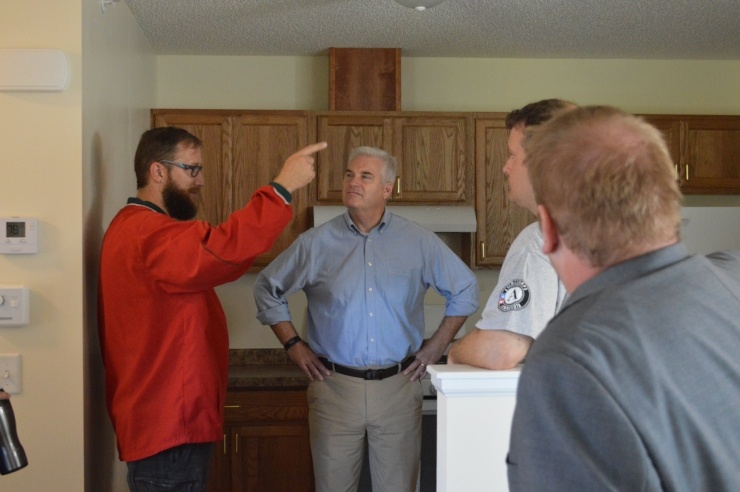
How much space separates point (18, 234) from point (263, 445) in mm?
1864

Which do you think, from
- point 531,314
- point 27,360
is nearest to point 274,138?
point 27,360

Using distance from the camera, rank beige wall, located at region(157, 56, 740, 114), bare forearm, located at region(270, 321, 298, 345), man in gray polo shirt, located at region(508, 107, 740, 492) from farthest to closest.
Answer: beige wall, located at region(157, 56, 740, 114)
bare forearm, located at region(270, 321, 298, 345)
man in gray polo shirt, located at region(508, 107, 740, 492)

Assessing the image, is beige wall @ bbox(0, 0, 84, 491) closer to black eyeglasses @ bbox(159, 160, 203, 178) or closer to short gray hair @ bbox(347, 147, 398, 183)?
black eyeglasses @ bbox(159, 160, 203, 178)

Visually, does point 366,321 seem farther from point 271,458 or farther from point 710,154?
point 710,154

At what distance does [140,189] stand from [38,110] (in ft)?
1.19

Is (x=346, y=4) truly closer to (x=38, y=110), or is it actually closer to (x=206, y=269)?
(x=38, y=110)

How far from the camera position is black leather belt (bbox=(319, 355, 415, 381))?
9.58 ft

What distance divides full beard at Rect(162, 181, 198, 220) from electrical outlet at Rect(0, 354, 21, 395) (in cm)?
61

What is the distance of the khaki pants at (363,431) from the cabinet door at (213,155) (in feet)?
4.98

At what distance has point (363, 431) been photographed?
2.95 metres

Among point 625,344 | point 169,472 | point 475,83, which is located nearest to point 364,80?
point 475,83

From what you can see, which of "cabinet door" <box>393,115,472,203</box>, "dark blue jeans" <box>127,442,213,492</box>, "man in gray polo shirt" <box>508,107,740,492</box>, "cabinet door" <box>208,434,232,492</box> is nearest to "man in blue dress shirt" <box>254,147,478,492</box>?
"dark blue jeans" <box>127,442,213,492</box>

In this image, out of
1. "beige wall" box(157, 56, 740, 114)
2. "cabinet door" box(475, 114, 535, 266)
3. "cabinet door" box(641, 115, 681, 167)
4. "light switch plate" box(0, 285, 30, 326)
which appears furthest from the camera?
"beige wall" box(157, 56, 740, 114)

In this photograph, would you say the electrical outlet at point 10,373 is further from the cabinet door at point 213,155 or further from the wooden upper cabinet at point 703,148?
the wooden upper cabinet at point 703,148
